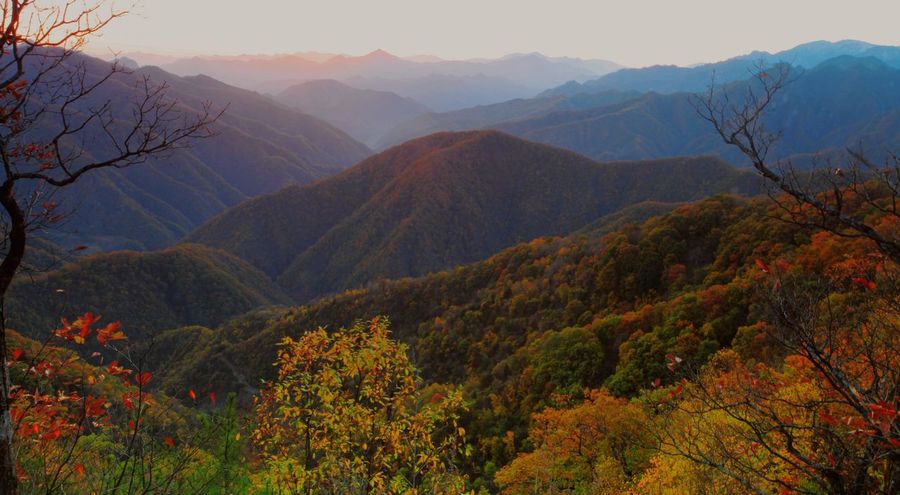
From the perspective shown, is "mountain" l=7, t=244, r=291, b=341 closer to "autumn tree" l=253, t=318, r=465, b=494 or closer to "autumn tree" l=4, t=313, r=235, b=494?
"autumn tree" l=4, t=313, r=235, b=494

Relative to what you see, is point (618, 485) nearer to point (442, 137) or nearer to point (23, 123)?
point (23, 123)

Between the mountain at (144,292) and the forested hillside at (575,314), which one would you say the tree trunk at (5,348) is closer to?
the forested hillside at (575,314)

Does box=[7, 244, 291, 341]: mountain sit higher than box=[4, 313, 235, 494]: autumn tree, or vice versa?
box=[4, 313, 235, 494]: autumn tree

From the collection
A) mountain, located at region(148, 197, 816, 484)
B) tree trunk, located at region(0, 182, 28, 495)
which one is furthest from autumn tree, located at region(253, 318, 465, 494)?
mountain, located at region(148, 197, 816, 484)

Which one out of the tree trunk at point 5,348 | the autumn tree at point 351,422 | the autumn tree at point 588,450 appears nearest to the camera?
the tree trunk at point 5,348

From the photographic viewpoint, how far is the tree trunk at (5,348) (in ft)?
20.4

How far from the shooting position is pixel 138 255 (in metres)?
115

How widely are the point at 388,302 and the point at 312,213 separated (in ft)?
367

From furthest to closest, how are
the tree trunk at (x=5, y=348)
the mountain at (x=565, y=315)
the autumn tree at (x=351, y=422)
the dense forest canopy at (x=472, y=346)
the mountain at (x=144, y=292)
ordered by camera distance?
the mountain at (x=144, y=292)
the mountain at (x=565, y=315)
the autumn tree at (x=351, y=422)
the dense forest canopy at (x=472, y=346)
the tree trunk at (x=5, y=348)

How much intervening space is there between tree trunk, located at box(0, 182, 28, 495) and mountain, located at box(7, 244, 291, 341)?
98.1m

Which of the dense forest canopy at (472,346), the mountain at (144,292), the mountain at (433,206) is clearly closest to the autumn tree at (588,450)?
the dense forest canopy at (472,346)

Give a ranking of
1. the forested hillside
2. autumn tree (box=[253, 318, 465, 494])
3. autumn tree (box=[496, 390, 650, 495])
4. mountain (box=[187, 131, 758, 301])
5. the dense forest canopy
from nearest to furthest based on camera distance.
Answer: the dense forest canopy, autumn tree (box=[253, 318, 465, 494]), autumn tree (box=[496, 390, 650, 495]), the forested hillside, mountain (box=[187, 131, 758, 301])

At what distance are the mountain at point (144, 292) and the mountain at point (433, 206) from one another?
1043 inches

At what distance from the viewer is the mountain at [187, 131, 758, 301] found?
145 m
